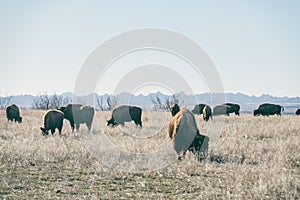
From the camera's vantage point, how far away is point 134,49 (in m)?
18.9

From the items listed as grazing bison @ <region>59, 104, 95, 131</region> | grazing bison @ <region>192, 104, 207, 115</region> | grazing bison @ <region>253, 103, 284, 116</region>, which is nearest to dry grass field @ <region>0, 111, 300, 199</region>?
grazing bison @ <region>59, 104, 95, 131</region>

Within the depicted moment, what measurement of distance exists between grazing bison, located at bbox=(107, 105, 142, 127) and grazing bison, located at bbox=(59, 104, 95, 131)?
1.51 meters

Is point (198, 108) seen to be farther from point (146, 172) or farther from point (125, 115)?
point (146, 172)

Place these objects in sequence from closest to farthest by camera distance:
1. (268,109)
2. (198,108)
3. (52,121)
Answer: (52,121) < (198,108) < (268,109)

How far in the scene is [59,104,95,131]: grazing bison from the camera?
22.0 metres

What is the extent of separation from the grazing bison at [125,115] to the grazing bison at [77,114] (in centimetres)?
151

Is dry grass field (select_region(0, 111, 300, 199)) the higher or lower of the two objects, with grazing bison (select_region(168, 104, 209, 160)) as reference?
lower

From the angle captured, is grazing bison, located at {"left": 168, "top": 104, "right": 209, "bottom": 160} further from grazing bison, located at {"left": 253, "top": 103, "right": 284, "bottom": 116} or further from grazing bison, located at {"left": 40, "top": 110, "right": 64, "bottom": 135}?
grazing bison, located at {"left": 253, "top": 103, "right": 284, "bottom": 116}

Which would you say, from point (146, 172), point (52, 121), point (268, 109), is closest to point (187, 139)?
point (146, 172)

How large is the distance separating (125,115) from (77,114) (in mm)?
3622

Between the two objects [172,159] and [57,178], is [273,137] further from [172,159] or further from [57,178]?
[57,178]

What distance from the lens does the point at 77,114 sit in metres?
22.6

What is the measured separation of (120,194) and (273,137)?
1044 cm

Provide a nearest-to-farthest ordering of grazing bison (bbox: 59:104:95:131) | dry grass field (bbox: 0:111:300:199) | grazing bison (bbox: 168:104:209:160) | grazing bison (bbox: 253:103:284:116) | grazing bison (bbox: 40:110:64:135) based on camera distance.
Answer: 1. dry grass field (bbox: 0:111:300:199)
2. grazing bison (bbox: 168:104:209:160)
3. grazing bison (bbox: 40:110:64:135)
4. grazing bison (bbox: 59:104:95:131)
5. grazing bison (bbox: 253:103:284:116)
